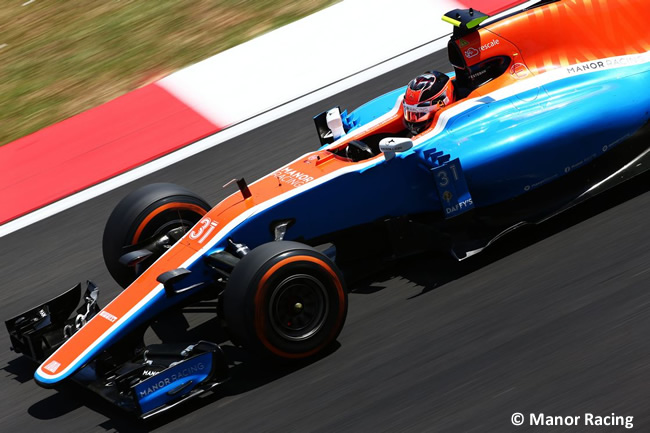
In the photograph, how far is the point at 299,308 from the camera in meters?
5.39

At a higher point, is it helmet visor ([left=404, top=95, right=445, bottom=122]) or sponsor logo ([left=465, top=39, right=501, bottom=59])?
sponsor logo ([left=465, top=39, right=501, bottom=59])

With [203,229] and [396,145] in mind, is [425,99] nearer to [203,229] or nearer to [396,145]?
[396,145]

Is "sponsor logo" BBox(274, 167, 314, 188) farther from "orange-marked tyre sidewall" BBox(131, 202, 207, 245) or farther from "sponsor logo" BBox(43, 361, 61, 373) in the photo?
"sponsor logo" BBox(43, 361, 61, 373)

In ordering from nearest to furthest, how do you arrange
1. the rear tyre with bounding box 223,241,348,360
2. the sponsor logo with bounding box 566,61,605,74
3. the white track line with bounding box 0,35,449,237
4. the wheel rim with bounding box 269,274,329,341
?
the rear tyre with bounding box 223,241,348,360 < the wheel rim with bounding box 269,274,329,341 < the sponsor logo with bounding box 566,61,605,74 < the white track line with bounding box 0,35,449,237

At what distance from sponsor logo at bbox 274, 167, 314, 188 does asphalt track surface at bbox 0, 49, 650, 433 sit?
85 centimetres

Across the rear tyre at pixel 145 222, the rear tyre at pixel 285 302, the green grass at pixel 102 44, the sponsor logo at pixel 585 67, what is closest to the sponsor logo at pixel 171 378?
the rear tyre at pixel 285 302

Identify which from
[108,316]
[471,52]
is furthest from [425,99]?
[108,316]

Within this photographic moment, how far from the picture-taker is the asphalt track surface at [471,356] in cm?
482

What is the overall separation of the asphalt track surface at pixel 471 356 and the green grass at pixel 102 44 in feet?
16.1

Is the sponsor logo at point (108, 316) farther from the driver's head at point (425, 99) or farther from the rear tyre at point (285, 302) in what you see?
the driver's head at point (425, 99)

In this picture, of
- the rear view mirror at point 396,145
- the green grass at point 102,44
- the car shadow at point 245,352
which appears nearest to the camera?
the car shadow at point 245,352

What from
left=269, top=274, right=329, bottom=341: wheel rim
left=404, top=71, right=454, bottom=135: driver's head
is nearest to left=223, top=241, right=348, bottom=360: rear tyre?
left=269, top=274, right=329, bottom=341: wheel rim

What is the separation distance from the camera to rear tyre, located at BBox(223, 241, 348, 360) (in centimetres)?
521

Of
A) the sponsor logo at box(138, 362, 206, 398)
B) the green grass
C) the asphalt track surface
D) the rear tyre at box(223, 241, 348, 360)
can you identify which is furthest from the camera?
the green grass
